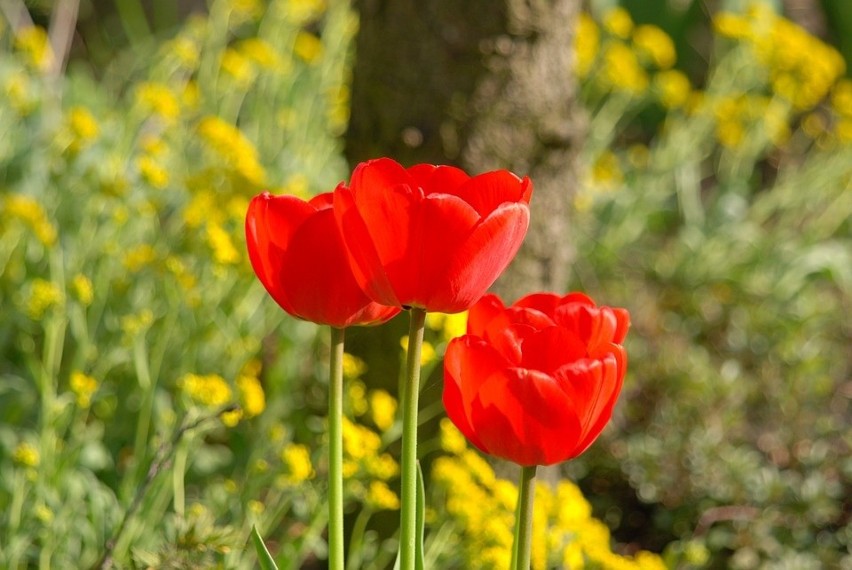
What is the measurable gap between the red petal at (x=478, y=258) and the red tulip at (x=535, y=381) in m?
0.05

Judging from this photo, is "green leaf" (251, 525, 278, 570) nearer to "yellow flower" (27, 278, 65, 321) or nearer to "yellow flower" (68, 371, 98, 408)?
"yellow flower" (68, 371, 98, 408)

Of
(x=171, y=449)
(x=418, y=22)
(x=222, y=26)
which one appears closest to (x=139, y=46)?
(x=222, y=26)

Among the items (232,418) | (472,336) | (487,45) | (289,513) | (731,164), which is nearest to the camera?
(472,336)

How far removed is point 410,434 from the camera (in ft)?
3.33

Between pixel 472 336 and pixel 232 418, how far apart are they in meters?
0.55

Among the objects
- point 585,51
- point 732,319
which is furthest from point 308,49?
point 732,319

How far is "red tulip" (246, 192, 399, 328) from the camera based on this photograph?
102cm

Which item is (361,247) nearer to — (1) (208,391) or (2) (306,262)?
(2) (306,262)

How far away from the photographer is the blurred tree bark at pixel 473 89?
2.31 m

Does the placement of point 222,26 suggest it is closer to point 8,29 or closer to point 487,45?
point 8,29

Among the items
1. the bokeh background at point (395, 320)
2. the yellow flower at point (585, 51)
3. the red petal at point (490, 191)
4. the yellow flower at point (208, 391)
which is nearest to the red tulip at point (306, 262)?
the red petal at point (490, 191)

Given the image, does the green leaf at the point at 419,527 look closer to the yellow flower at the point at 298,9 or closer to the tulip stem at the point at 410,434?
the tulip stem at the point at 410,434

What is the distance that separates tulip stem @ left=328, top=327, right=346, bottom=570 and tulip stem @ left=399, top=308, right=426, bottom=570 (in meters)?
0.06

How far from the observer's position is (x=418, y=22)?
2322 millimetres
